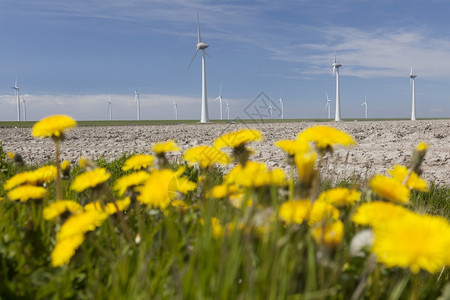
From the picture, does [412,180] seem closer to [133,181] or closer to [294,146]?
[294,146]

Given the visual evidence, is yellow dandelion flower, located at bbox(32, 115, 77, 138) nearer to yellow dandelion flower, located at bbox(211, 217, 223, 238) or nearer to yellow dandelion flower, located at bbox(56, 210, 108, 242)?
yellow dandelion flower, located at bbox(56, 210, 108, 242)

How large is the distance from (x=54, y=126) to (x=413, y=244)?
5.31ft

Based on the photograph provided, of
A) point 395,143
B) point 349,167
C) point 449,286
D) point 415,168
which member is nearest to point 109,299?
point 449,286

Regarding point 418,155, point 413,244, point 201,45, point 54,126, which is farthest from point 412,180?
point 201,45

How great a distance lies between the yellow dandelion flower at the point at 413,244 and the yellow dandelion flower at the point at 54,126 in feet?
4.83

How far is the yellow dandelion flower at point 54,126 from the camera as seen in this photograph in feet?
6.55

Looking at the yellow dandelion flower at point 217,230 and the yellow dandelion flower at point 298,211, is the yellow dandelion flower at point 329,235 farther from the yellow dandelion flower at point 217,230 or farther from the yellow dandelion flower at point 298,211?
the yellow dandelion flower at point 217,230

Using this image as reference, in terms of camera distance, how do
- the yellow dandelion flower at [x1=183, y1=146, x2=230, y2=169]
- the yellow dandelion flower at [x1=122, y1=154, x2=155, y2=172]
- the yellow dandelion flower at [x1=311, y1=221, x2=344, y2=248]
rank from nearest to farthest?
the yellow dandelion flower at [x1=311, y1=221, x2=344, y2=248] < the yellow dandelion flower at [x1=183, y1=146, x2=230, y2=169] < the yellow dandelion flower at [x1=122, y1=154, x2=155, y2=172]

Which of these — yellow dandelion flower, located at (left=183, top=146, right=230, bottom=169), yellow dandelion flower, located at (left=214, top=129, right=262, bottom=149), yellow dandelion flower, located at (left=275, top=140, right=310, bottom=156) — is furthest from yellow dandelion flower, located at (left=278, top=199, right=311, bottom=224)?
yellow dandelion flower, located at (left=183, top=146, right=230, bottom=169)

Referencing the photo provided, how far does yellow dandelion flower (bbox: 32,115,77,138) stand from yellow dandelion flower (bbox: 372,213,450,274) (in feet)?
4.83

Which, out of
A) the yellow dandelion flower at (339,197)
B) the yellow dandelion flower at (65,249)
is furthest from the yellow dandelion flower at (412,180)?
the yellow dandelion flower at (65,249)

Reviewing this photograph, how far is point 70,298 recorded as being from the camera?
1.59 metres

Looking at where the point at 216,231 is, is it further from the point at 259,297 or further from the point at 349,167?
the point at 349,167

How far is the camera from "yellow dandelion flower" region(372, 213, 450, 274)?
1054 mm
